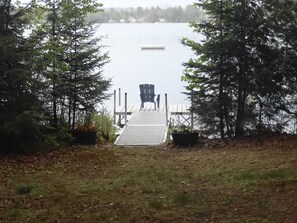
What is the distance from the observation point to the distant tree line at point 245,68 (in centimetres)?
813

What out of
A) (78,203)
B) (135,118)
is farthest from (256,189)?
(135,118)

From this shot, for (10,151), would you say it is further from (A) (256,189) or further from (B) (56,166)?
(A) (256,189)

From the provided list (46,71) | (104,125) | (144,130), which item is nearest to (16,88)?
(46,71)

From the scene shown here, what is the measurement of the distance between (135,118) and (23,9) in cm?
569

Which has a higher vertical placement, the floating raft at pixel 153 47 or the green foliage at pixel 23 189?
the floating raft at pixel 153 47

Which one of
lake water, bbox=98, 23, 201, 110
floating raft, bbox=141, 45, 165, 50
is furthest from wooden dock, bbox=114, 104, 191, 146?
floating raft, bbox=141, 45, 165, 50

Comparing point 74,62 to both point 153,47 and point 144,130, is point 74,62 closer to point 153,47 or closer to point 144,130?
point 144,130

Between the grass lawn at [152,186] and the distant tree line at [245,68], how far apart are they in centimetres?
153

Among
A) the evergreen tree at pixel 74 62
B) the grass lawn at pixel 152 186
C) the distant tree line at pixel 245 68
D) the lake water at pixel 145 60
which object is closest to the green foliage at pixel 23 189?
the grass lawn at pixel 152 186

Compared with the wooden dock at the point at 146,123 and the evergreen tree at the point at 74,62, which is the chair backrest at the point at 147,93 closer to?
the wooden dock at the point at 146,123

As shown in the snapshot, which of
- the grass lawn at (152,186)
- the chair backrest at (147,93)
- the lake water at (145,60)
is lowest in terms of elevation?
the grass lawn at (152,186)

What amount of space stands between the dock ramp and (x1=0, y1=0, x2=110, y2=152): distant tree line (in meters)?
1.06

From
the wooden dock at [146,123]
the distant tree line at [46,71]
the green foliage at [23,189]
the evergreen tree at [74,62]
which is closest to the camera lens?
the green foliage at [23,189]

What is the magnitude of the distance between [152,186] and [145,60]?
1424 cm
